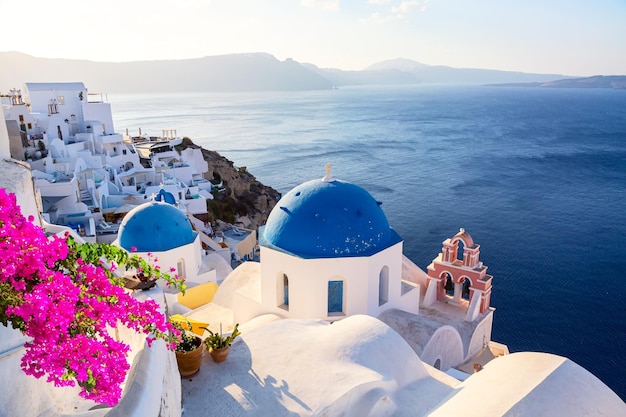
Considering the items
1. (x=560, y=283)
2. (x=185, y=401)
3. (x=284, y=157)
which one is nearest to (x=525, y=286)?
(x=560, y=283)

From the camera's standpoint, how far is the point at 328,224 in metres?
11.7

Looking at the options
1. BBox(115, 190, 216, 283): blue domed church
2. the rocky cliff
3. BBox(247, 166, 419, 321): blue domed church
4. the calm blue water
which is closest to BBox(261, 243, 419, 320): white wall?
BBox(247, 166, 419, 321): blue domed church

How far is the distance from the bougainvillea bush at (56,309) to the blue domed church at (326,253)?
7327mm

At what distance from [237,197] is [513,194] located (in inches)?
1146

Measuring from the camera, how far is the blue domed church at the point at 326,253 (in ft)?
38.2

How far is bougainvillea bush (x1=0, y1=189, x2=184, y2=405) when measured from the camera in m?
3.99

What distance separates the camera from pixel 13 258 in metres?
4.01

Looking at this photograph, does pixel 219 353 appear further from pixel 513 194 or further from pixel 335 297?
pixel 513 194

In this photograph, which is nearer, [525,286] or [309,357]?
[309,357]

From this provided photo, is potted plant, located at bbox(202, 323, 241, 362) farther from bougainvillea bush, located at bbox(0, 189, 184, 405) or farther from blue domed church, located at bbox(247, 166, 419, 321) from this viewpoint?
bougainvillea bush, located at bbox(0, 189, 184, 405)

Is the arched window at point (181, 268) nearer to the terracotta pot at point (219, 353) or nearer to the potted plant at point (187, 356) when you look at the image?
the terracotta pot at point (219, 353)

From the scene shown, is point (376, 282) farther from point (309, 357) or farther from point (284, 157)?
point (284, 157)

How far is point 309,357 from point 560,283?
27.9m

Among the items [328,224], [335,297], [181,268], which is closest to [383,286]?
[335,297]
